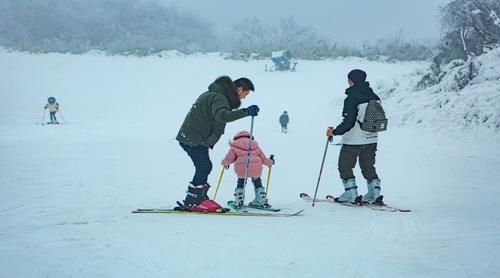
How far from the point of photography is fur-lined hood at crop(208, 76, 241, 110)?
501cm

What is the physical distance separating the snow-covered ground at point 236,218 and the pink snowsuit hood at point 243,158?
→ 0.64 meters

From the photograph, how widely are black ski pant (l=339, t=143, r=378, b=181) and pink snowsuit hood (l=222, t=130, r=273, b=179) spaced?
932mm

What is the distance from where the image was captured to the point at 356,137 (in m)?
5.45

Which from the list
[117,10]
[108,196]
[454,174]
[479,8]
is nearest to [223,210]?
[108,196]

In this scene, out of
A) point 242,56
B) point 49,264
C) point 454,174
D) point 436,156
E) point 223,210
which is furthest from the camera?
point 242,56

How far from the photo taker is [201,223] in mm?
4395

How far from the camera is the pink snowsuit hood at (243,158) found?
5312 mm

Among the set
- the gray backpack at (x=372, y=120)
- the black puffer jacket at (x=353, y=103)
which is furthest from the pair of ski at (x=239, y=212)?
the gray backpack at (x=372, y=120)

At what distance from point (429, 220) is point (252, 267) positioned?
7.68 feet

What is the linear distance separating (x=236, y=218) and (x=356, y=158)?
1.80 meters

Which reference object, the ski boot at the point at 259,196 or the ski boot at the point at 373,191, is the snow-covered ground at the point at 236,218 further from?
the ski boot at the point at 373,191

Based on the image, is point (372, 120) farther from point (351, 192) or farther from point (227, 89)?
point (227, 89)

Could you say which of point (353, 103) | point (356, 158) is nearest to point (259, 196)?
point (356, 158)

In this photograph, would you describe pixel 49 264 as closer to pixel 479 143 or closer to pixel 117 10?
pixel 479 143
